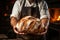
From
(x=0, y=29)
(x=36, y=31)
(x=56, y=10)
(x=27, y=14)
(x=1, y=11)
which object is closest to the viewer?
(x=36, y=31)

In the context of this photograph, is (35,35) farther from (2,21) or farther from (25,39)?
(2,21)

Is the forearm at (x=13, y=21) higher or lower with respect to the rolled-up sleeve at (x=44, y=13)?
lower

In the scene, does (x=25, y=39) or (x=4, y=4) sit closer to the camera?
(x=25, y=39)

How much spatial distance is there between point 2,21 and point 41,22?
284cm

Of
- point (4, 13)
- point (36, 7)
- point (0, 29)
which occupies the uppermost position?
point (36, 7)

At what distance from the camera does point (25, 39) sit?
0.94 meters

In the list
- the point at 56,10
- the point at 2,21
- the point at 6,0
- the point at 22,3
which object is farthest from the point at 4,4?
the point at 22,3

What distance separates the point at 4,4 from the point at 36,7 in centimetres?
317

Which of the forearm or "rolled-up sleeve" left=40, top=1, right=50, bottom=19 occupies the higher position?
"rolled-up sleeve" left=40, top=1, right=50, bottom=19

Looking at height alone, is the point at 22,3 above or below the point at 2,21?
above

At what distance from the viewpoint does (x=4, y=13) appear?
4047mm

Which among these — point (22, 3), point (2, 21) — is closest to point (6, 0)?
point (2, 21)

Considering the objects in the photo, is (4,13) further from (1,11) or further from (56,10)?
(56,10)

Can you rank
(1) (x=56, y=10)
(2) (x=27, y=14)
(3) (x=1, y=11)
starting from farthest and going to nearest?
(1) (x=56, y=10) → (3) (x=1, y=11) → (2) (x=27, y=14)
